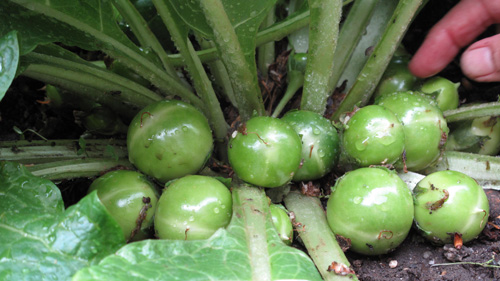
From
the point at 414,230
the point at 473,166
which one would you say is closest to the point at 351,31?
the point at 473,166

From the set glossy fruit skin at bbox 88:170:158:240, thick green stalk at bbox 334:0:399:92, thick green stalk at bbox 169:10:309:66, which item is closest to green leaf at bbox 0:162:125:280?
glossy fruit skin at bbox 88:170:158:240

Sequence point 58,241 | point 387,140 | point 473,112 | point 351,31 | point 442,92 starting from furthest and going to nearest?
1. point 351,31
2. point 442,92
3. point 473,112
4. point 387,140
5. point 58,241

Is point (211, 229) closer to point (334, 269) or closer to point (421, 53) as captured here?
point (334, 269)

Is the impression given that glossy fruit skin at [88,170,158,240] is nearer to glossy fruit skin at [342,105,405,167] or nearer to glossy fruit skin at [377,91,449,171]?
glossy fruit skin at [342,105,405,167]

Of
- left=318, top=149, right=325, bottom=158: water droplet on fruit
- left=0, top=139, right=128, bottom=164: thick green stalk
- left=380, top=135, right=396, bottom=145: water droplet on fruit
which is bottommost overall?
left=0, top=139, right=128, bottom=164: thick green stalk

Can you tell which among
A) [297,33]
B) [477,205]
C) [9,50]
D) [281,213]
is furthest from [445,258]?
[9,50]

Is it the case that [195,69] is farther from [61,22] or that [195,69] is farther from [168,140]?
[61,22]
